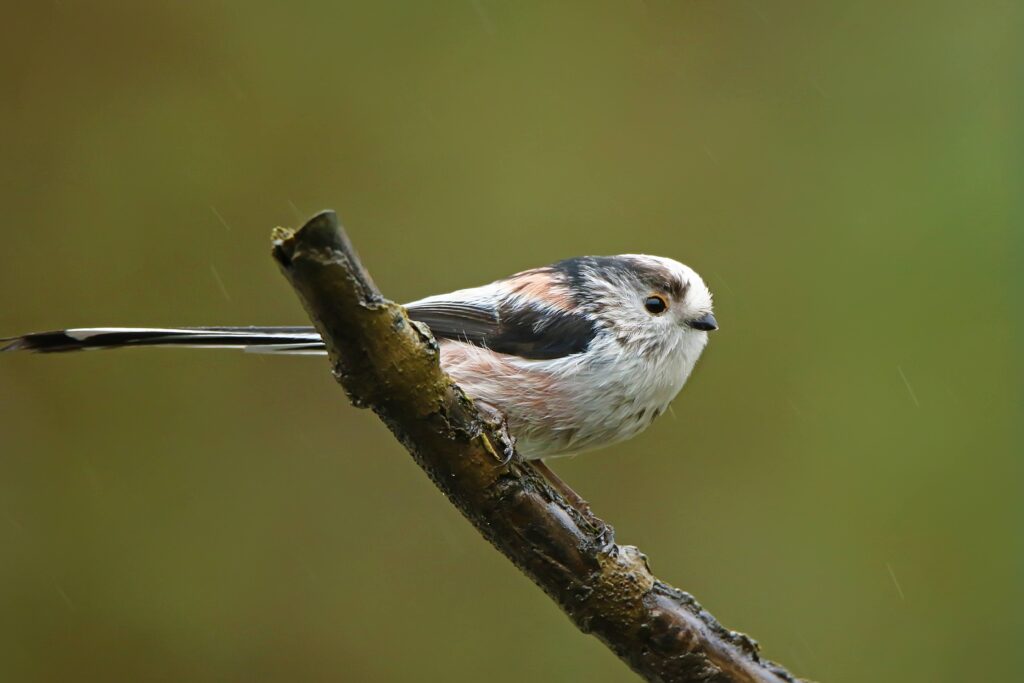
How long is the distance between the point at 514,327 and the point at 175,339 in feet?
2.49

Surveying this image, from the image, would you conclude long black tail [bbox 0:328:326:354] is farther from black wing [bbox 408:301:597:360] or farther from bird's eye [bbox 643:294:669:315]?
bird's eye [bbox 643:294:669:315]

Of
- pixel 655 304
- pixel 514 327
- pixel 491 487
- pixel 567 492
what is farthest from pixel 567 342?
pixel 491 487

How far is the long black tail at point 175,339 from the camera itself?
1.93 metres

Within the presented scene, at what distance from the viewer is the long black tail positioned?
1.93 metres

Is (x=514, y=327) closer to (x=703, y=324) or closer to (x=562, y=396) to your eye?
(x=562, y=396)

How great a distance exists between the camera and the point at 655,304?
2.45 metres

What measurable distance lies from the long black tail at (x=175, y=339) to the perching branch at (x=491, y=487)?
0.40m

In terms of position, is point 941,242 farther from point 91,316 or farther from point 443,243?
point 91,316

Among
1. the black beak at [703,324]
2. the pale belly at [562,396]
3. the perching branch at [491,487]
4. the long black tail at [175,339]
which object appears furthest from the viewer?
the black beak at [703,324]

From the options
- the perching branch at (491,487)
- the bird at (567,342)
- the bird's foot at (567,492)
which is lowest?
the perching branch at (491,487)

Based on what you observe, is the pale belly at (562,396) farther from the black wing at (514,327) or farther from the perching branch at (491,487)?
the perching branch at (491,487)

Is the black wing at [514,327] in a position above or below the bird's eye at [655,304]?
below

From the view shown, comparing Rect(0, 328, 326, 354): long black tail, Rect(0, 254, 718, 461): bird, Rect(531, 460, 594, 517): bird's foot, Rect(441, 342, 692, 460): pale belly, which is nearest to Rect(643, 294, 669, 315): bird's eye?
Rect(0, 254, 718, 461): bird

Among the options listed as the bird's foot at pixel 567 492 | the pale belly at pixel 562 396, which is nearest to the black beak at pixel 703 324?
the pale belly at pixel 562 396
